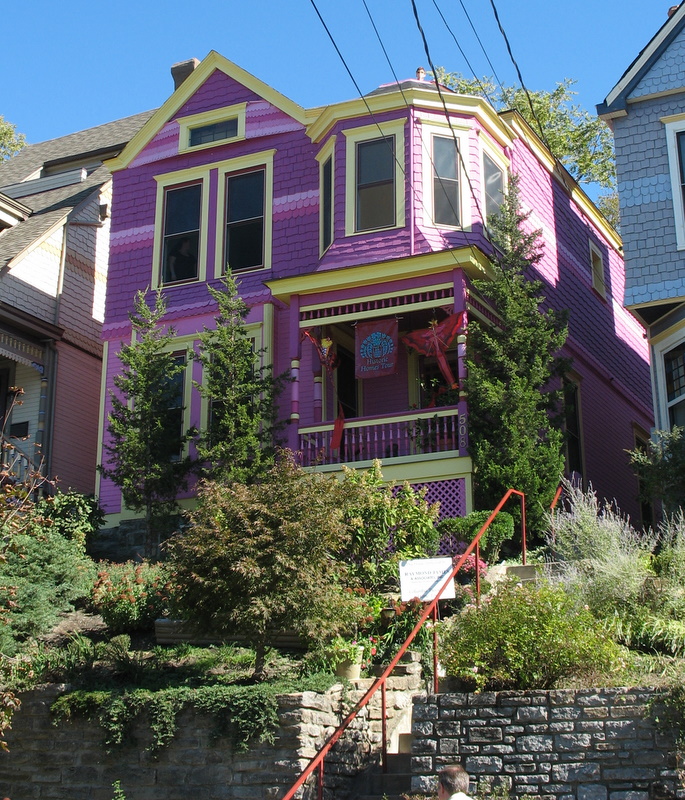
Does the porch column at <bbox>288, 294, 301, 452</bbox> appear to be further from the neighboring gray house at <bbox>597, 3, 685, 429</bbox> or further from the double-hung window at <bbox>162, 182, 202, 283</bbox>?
the neighboring gray house at <bbox>597, 3, 685, 429</bbox>

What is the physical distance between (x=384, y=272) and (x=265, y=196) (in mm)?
3992

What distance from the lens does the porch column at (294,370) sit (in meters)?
17.4

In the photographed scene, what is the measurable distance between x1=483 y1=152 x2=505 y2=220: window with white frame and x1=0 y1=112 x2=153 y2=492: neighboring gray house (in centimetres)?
855

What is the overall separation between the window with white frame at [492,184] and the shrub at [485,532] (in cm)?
643

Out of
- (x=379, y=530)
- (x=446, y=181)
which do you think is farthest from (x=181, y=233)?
(x=379, y=530)

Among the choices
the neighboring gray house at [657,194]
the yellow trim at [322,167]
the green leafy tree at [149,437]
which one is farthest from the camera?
the yellow trim at [322,167]

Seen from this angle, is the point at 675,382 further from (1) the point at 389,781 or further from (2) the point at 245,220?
(1) the point at 389,781

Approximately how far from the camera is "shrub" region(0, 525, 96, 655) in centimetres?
1288

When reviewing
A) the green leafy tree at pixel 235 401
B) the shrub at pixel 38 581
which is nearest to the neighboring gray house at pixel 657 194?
the green leafy tree at pixel 235 401

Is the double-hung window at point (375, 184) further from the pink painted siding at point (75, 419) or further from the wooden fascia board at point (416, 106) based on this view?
the pink painted siding at point (75, 419)

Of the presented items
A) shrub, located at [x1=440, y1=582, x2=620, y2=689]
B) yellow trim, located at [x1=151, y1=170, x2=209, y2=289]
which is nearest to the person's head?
shrub, located at [x1=440, y1=582, x2=620, y2=689]

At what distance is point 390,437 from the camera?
16.8 metres

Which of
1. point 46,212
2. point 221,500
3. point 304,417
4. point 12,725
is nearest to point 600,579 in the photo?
point 221,500

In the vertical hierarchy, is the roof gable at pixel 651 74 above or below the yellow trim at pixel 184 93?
below
